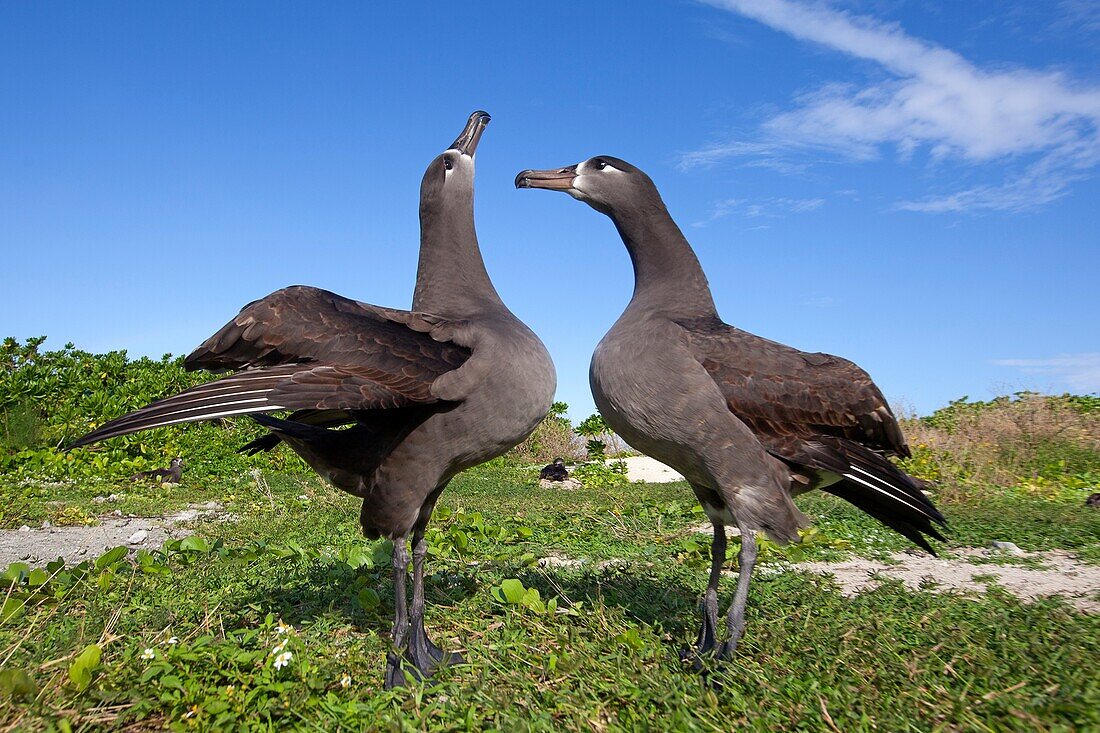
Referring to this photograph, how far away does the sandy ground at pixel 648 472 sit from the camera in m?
14.0

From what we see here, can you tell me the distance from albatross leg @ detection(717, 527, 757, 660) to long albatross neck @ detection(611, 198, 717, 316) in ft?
4.14

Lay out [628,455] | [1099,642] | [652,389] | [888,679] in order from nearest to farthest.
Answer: [888,679]
[1099,642]
[652,389]
[628,455]

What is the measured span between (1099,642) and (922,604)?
40.8 inches

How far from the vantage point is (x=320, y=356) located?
3.62 m

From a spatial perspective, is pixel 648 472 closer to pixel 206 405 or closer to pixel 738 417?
pixel 738 417

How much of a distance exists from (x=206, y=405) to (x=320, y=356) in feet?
1.80

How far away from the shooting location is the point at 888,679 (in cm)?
328

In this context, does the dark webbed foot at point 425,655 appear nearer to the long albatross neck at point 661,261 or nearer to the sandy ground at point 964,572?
→ the sandy ground at point 964,572

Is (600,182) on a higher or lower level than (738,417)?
higher

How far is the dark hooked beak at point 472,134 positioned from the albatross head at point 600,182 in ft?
1.14

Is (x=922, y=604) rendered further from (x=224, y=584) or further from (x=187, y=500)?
(x=187, y=500)

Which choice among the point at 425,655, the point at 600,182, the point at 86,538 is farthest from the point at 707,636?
the point at 86,538

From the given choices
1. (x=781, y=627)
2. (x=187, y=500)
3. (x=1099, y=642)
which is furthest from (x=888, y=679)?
(x=187, y=500)

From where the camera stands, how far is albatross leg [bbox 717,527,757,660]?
369 cm
